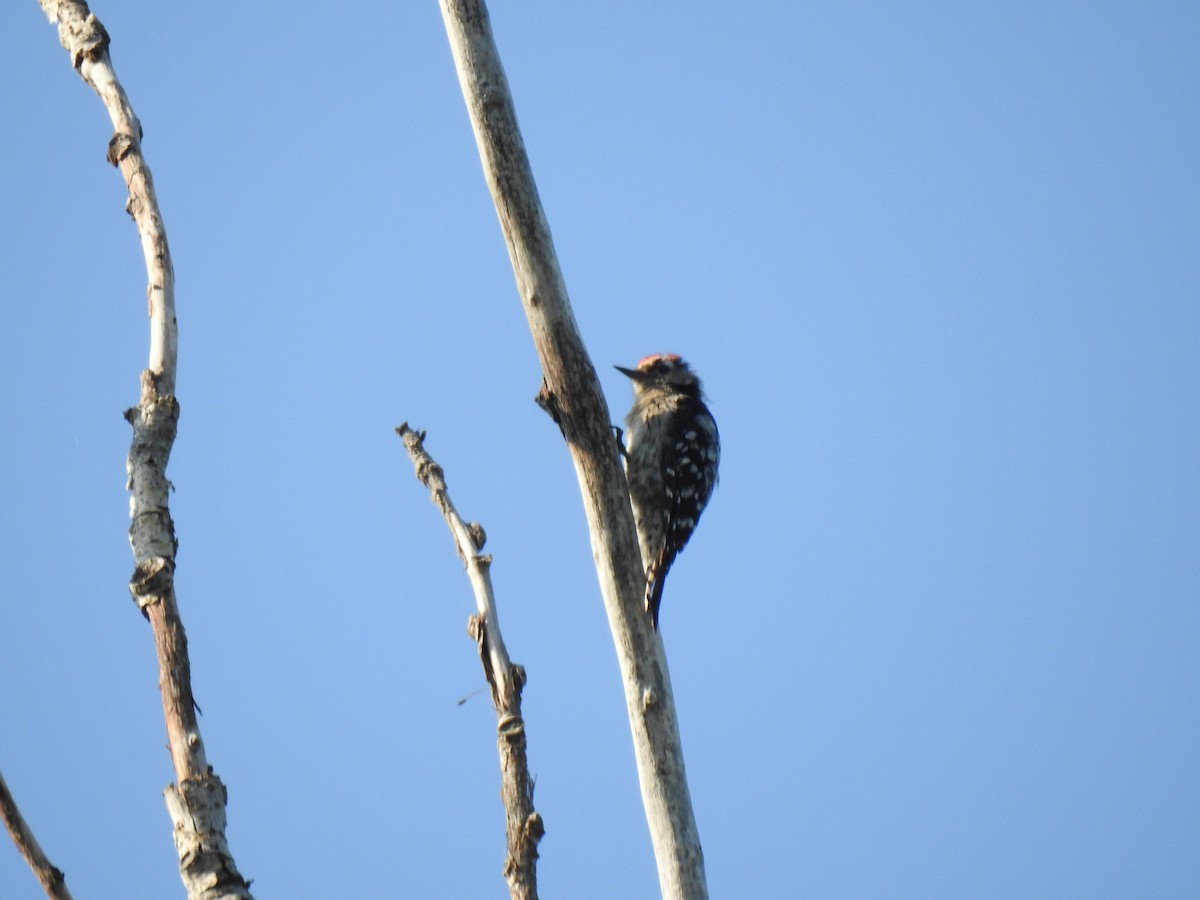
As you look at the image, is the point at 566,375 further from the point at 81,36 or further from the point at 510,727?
the point at 81,36

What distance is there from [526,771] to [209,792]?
106 centimetres

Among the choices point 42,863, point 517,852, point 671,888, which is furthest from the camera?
point 671,888

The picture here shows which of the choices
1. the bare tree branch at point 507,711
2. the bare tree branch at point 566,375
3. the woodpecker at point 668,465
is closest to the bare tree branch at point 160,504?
the bare tree branch at point 507,711

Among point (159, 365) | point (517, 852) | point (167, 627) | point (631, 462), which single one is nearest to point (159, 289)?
point (159, 365)

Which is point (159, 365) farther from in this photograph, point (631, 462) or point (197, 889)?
point (631, 462)

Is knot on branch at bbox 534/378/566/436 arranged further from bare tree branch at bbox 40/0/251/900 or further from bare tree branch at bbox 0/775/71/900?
bare tree branch at bbox 0/775/71/900

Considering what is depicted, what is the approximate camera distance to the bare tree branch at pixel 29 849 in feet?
8.38

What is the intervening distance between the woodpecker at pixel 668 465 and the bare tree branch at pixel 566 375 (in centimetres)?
261

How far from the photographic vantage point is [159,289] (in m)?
3.34

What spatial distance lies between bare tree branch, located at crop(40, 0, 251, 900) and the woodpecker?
408 centimetres

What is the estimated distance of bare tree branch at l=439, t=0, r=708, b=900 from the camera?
14.1ft

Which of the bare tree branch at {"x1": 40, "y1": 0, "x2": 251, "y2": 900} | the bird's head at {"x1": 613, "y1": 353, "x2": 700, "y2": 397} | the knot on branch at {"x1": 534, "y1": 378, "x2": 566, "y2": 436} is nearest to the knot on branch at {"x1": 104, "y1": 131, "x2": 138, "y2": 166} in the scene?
the bare tree branch at {"x1": 40, "y1": 0, "x2": 251, "y2": 900}

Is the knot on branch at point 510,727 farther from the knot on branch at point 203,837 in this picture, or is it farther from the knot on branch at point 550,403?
the knot on branch at point 550,403

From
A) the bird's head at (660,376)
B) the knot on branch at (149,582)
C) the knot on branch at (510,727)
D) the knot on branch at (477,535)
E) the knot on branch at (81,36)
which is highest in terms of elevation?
the bird's head at (660,376)
